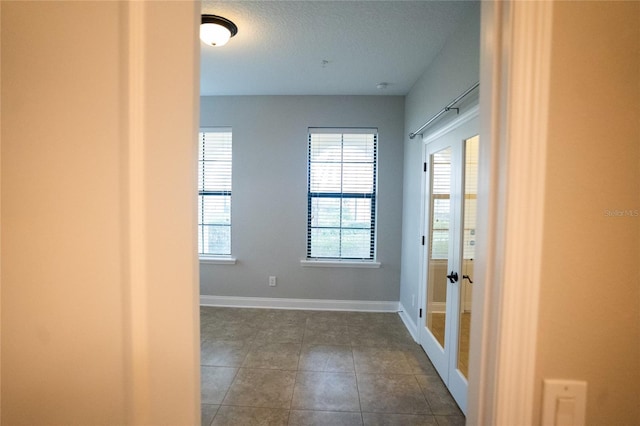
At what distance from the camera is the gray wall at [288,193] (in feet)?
12.0

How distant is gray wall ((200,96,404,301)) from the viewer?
3648 mm

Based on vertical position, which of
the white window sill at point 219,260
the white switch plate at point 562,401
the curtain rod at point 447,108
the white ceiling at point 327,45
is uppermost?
the white ceiling at point 327,45

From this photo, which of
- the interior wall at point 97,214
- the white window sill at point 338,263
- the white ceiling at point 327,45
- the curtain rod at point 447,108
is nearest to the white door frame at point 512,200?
the interior wall at point 97,214

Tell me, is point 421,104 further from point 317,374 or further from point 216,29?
point 317,374

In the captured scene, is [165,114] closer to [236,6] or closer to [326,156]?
[236,6]

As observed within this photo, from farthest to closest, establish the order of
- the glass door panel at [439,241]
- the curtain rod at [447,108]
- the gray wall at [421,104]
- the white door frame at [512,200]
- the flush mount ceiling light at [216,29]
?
the glass door panel at [439,241], the flush mount ceiling light at [216,29], the gray wall at [421,104], the curtain rod at [447,108], the white door frame at [512,200]

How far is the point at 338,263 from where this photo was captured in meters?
3.73

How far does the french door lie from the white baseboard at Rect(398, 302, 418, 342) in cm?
19

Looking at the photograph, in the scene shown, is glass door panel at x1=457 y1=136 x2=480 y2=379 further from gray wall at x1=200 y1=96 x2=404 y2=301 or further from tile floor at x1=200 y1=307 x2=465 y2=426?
gray wall at x1=200 y1=96 x2=404 y2=301

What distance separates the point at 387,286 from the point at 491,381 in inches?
130

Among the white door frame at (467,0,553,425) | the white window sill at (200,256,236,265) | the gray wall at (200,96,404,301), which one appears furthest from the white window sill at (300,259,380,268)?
the white door frame at (467,0,553,425)

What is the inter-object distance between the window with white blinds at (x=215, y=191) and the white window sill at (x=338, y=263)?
1147mm

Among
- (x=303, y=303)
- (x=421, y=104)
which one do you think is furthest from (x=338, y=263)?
(x=421, y=104)

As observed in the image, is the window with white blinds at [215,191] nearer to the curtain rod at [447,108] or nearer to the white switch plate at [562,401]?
the curtain rod at [447,108]
